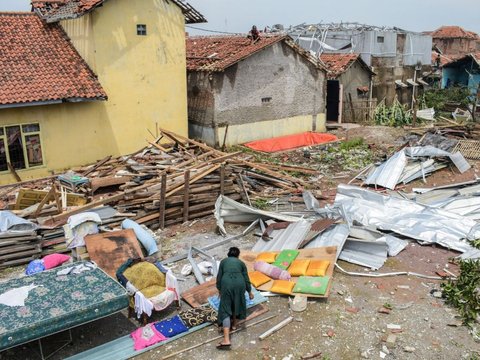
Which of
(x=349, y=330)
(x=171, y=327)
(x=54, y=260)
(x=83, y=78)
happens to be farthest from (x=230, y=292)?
(x=83, y=78)

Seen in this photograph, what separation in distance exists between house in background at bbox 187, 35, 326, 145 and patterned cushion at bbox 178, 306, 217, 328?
480 inches

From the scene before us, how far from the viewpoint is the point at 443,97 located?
3005cm

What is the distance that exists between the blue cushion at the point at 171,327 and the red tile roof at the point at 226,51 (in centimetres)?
1294

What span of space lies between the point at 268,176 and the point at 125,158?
16.3 feet

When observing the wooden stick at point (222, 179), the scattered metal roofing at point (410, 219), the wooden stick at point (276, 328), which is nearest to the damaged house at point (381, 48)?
the scattered metal roofing at point (410, 219)

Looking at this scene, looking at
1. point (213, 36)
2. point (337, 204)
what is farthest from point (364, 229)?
point (213, 36)

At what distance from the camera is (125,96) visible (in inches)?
661

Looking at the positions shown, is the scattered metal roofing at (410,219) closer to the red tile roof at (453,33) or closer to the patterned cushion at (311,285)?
the patterned cushion at (311,285)

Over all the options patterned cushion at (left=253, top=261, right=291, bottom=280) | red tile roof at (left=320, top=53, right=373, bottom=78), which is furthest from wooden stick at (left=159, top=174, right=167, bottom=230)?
red tile roof at (left=320, top=53, right=373, bottom=78)

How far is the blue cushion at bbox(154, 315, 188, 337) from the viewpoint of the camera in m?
7.36

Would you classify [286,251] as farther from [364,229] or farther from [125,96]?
[125,96]

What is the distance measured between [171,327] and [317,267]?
3150 mm

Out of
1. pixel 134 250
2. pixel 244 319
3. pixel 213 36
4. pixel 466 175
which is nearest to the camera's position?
pixel 244 319

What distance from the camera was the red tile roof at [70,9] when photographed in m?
15.1
